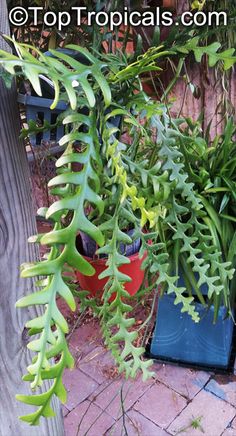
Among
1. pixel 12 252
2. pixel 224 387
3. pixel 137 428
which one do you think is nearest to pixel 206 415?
pixel 224 387

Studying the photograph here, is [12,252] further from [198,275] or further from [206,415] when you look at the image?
[206,415]

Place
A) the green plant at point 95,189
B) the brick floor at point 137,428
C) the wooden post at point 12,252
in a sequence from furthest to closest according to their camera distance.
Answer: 1. the brick floor at point 137,428
2. the wooden post at point 12,252
3. the green plant at point 95,189

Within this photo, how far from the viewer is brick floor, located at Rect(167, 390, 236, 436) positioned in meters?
1.48

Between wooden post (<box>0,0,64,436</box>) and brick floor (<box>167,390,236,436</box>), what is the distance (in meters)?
0.77

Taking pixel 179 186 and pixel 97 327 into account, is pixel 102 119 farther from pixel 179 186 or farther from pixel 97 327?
pixel 97 327

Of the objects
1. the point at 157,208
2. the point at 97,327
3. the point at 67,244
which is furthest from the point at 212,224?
the point at 67,244

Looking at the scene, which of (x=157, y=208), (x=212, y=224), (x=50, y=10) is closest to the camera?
(x=157, y=208)

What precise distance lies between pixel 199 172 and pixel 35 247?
91cm

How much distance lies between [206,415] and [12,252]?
1.10 meters

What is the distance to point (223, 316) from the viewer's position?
162 cm

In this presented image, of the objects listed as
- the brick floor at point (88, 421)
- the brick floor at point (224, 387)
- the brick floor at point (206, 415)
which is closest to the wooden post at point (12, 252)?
the brick floor at point (88, 421)

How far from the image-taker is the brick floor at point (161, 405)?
1.53m

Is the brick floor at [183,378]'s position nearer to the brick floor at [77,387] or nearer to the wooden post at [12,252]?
the brick floor at [77,387]

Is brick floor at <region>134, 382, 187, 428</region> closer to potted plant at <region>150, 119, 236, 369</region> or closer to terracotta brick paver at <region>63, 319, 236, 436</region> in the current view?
terracotta brick paver at <region>63, 319, 236, 436</region>
